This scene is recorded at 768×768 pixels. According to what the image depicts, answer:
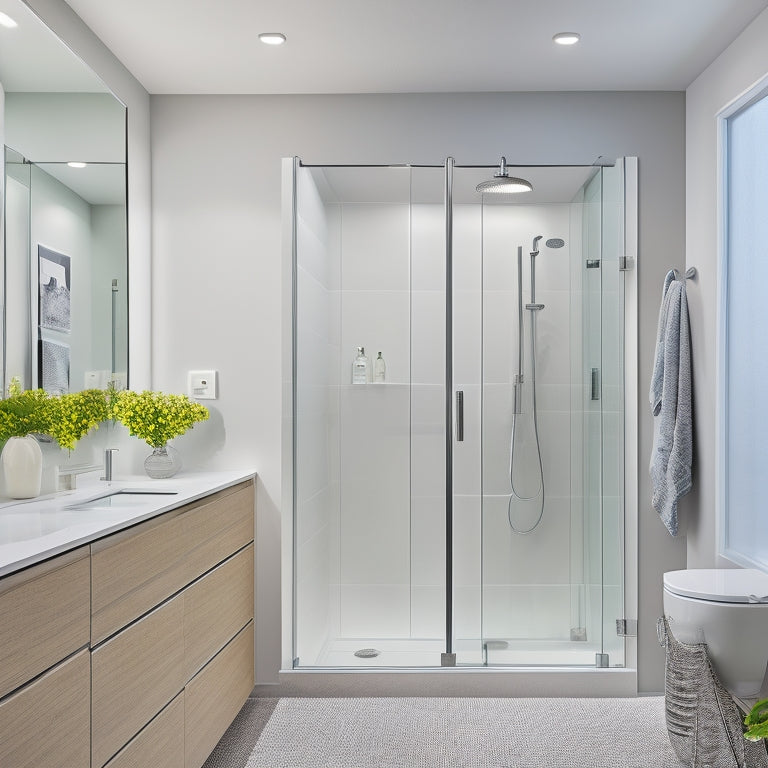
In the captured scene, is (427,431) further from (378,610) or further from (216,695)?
(216,695)

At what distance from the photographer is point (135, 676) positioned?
1.85 meters

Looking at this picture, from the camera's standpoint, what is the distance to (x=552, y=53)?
2836mm

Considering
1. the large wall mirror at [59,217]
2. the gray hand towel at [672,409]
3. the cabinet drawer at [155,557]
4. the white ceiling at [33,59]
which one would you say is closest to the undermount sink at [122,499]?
the cabinet drawer at [155,557]

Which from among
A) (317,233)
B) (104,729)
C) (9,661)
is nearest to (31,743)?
(9,661)

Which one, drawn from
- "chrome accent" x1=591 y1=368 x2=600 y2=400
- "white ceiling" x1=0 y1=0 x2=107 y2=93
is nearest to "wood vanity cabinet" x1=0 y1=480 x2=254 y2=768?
"white ceiling" x1=0 y1=0 x2=107 y2=93

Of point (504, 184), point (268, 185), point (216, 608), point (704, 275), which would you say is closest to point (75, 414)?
point (216, 608)

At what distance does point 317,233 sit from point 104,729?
2064 millimetres

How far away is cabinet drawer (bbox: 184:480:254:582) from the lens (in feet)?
7.61

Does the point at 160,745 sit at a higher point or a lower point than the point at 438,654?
higher

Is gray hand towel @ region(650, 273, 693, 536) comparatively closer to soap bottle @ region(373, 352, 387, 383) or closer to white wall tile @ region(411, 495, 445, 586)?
white wall tile @ region(411, 495, 445, 586)

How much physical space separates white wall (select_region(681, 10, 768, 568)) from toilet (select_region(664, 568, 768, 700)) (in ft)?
1.56

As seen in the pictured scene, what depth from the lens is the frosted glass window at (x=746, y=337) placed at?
101 inches

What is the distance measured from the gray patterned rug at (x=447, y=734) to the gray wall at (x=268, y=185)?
56 cm

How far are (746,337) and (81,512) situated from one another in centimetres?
226
